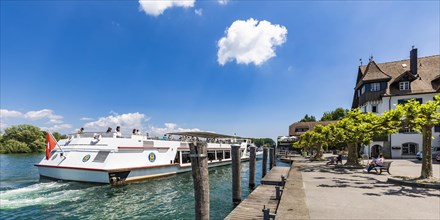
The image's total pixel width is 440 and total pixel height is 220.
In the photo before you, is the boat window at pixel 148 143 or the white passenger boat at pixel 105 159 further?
the boat window at pixel 148 143

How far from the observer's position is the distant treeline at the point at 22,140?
200ft

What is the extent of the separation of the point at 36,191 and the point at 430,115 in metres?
22.3

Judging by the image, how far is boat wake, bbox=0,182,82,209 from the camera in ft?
40.5

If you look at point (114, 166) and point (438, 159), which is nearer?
point (114, 166)

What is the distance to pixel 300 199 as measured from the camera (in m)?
8.87

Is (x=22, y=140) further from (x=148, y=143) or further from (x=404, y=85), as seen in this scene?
(x=404, y=85)

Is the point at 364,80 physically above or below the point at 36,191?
above

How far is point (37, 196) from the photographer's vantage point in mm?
13562

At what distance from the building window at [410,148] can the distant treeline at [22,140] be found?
80.4 m

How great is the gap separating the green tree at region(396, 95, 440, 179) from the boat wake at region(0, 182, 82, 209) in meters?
18.6

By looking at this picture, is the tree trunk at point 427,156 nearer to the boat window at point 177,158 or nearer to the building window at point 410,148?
the boat window at point 177,158

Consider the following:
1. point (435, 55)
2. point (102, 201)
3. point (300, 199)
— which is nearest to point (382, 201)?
point (300, 199)

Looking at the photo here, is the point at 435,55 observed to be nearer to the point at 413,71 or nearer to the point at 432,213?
A: the point at 413,71

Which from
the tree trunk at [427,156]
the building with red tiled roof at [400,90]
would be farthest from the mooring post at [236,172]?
the building with red tiled roof at [400,90]
